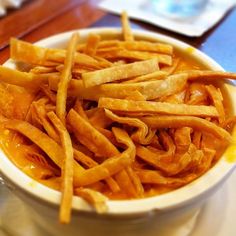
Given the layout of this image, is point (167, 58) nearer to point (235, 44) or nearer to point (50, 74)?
point (50, 74)

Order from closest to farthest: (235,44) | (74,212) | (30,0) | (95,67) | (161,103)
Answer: (74,212), (161,103), (95,67), (235,44), (30,0)

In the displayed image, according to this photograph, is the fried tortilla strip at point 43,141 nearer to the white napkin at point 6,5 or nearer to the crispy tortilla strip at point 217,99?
the crispy tortilla strip at point 217,99

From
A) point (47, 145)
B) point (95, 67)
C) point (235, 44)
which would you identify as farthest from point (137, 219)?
point (235, 44)

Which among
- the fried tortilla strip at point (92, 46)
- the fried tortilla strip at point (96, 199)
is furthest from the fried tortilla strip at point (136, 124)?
the fried tortilla strip at point (92, 46)

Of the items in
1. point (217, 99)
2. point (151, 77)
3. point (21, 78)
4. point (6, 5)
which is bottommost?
point (217, 99)

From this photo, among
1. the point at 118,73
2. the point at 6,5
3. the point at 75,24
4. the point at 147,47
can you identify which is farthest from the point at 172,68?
the point at 6,5

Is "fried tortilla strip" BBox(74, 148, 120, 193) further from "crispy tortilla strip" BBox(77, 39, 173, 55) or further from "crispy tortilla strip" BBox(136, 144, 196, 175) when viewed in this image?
"crispy tortilla strip" BBox(77, 39, 173, 55)

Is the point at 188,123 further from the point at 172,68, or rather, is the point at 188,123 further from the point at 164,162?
the point at 172,68
